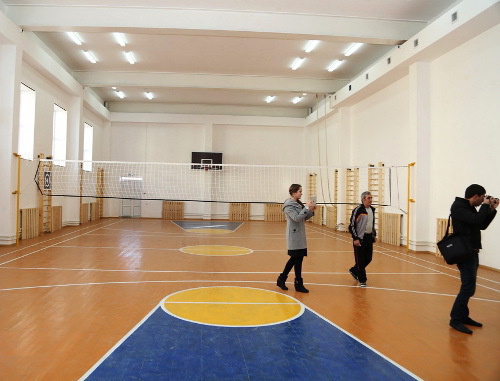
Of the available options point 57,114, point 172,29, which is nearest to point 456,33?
point 172,29

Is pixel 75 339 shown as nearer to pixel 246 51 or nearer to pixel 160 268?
pixel 160 268

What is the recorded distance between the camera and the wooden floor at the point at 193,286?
3.49 m

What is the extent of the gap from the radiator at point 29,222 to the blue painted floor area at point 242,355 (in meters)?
8.51

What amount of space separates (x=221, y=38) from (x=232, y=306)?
9.09 metres

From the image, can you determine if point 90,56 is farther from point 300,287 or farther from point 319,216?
point 319,216

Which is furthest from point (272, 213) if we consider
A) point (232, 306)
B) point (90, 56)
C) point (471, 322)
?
point (471, 322)

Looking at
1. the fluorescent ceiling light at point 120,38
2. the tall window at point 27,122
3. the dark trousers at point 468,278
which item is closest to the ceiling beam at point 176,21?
the fluorescent ceiling light at point 120,38

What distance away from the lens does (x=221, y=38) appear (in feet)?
37.7

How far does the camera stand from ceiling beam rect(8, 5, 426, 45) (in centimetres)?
954

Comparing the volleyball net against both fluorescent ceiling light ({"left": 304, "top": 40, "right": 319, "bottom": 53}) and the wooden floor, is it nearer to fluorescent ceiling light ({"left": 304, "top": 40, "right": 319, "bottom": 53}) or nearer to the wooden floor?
fluorescent ceiling light ({"left": 304, "top": 40, "right": 319, "bottom": 53})

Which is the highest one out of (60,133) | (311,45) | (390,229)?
(311,45)

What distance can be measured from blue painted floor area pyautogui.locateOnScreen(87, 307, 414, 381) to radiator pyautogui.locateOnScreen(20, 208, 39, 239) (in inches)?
335

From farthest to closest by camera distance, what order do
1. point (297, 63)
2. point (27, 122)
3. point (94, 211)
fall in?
point (94, 211)
point (297, 63)
point (27, 122)

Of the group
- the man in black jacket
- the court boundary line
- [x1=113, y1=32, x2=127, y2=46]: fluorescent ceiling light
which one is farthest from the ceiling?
the court boundary line
